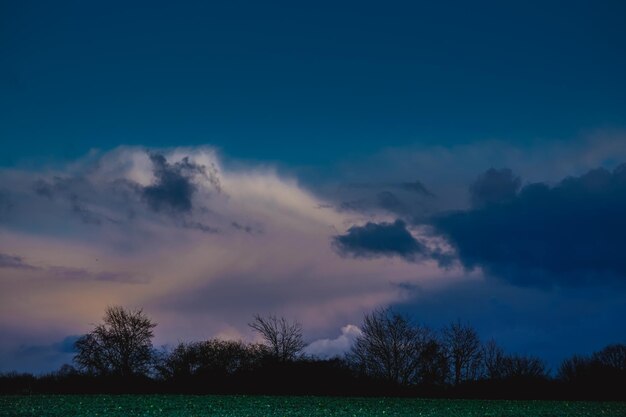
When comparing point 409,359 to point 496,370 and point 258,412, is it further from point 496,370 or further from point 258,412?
point 258,412

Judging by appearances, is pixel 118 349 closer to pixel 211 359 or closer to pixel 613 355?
pixel 211 359

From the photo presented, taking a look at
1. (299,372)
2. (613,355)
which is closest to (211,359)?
(299,372)

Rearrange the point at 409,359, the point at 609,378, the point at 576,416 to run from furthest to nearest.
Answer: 1. the point at 409,359
2. the point at 609,378
3. the point at 576,416

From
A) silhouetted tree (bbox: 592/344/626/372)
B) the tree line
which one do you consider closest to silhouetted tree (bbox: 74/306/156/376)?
the tree line

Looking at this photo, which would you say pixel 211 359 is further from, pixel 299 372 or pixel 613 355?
pixel 613 355

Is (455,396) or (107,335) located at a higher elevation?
(107,335)

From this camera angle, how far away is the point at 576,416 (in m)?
43.6

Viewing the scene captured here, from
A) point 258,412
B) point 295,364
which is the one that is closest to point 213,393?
point 295,364

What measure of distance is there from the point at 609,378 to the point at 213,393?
1830 inches

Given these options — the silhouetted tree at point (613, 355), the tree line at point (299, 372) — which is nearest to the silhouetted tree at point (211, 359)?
the tree line at point (299, 372)

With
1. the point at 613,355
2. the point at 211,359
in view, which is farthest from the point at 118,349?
the point at 613,355

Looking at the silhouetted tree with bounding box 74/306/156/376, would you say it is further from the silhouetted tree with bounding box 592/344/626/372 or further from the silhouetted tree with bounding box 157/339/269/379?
the silhouetted tree with bounding box 592/344/626/372

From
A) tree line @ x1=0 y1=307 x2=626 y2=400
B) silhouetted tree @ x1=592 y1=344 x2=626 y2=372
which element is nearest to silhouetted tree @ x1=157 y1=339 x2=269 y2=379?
tree line @ x1=0 y1=307 x2=626 y2=400

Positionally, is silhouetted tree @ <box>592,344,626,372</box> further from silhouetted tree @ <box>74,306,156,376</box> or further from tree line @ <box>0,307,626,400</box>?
silhouetted tree @ <box>74,306,156,376</box>
